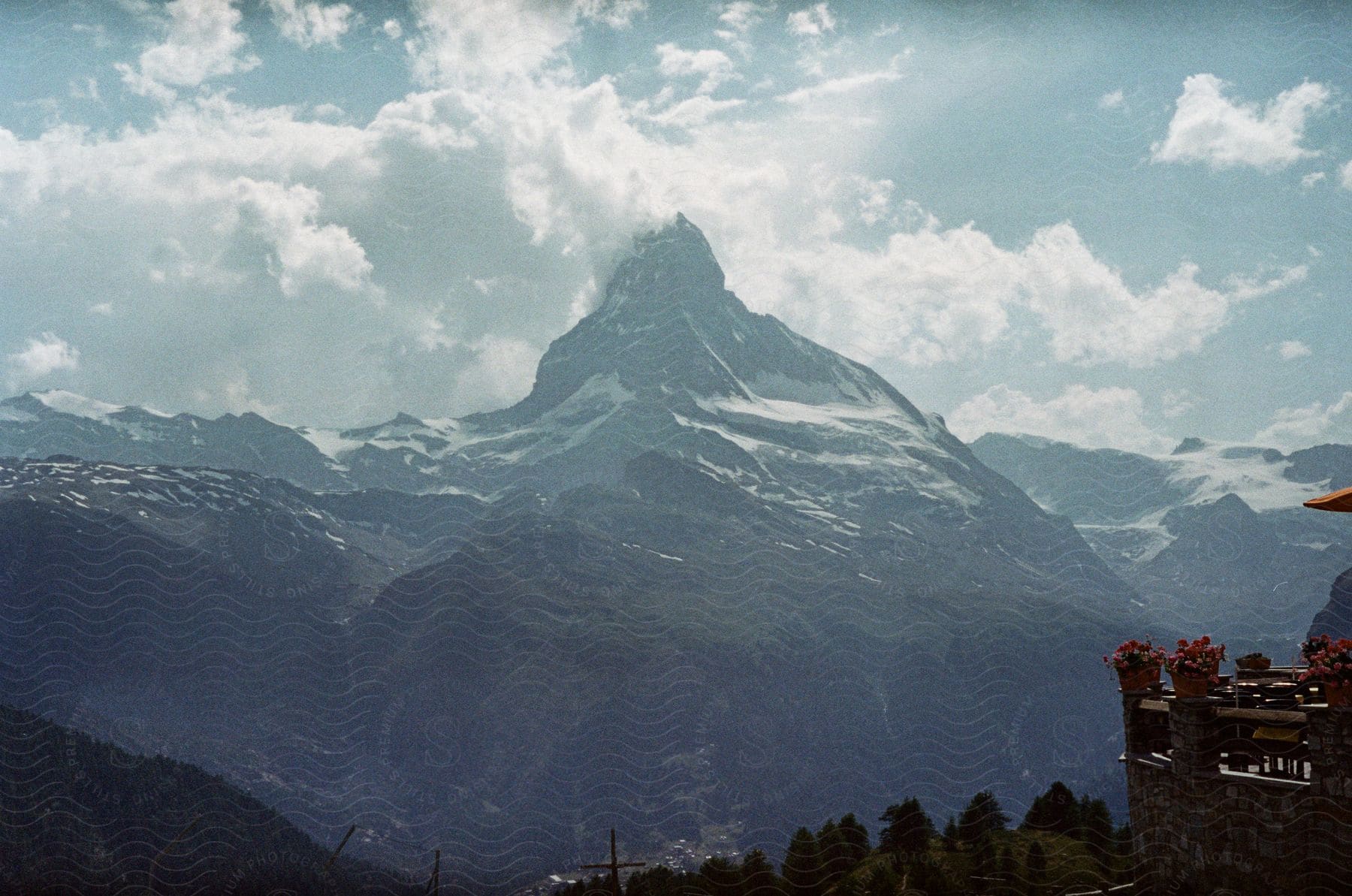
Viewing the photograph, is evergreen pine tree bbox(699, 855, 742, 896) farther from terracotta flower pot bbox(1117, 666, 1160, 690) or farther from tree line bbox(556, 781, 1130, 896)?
terracotta flower pot bbox(1117, 666, 1160, 690)

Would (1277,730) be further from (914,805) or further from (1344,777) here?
(914,805)

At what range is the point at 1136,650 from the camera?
32.0 meters

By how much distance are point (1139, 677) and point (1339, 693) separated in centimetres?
734

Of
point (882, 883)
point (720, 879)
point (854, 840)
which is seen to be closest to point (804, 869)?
point (720, 879)

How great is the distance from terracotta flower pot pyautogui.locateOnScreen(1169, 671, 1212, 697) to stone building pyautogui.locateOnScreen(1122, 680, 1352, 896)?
0.20m

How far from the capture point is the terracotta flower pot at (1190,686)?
91.5ft

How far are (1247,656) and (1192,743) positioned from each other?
10925 mm

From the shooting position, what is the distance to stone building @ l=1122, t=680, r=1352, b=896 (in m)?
24.8

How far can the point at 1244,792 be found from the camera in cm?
2683

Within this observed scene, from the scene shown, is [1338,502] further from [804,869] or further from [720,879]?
[720,879]

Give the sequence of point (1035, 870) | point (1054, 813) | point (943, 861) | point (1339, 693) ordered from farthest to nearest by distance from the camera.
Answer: point (1054, 813) < point (943, 861) < point (1035, 870) < point (1339, 693)

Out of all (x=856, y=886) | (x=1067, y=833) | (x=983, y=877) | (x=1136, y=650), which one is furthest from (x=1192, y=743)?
(x=1067, y=833)

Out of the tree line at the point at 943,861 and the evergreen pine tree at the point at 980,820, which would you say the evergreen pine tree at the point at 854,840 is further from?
the evergreen pine tree at the point at 980,820

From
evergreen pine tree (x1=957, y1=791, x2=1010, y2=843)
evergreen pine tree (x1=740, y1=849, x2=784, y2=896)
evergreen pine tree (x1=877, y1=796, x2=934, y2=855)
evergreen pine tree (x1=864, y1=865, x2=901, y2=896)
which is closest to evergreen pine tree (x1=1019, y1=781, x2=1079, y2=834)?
evergreen pine tree (x1=957, y1=791, x2=1010, y2=843)
